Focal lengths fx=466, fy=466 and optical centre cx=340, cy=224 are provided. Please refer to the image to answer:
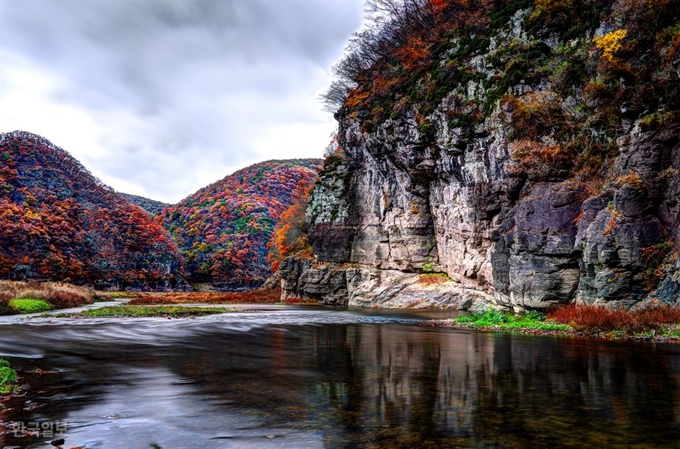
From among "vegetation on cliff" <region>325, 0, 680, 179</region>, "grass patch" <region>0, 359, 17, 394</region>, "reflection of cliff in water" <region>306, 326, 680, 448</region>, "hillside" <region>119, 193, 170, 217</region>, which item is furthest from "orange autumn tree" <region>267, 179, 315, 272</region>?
"hillside" <region>119, 193, 170, 217</region>

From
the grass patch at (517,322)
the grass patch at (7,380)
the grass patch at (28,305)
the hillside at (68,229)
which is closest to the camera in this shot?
the grass patch at (7,380)

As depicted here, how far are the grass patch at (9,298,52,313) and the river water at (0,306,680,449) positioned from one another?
20.5 m

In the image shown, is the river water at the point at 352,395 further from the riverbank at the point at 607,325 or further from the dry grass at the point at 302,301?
the dry grass at the point at 302,301

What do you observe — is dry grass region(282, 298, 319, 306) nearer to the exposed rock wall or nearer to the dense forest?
the exposed rock wall

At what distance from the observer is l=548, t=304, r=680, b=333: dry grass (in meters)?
16.3

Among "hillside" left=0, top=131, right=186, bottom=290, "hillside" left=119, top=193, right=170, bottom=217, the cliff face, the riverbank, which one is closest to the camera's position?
the riverbank

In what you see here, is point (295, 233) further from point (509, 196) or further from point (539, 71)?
point (539, 71)

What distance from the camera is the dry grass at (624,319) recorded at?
53.5 ft

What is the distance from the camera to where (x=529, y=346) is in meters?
14.9

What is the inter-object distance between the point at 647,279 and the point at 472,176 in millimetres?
17776

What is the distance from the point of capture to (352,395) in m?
8.15

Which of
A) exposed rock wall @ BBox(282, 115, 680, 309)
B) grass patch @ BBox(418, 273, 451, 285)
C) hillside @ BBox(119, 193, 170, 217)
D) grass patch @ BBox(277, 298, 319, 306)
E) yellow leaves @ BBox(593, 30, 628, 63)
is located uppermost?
hillside @ BBox(119, 193, 170, 217)

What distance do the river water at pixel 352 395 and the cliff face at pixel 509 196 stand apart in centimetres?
862

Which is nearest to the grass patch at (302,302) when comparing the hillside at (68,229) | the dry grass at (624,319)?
the dry grass at (624,319)
